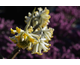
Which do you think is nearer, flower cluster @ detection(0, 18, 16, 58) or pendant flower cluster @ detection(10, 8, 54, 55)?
pendant flower cluster @ detection(10, 8, 54, 55)

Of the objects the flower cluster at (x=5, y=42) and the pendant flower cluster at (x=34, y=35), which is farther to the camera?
the flower cluster at (x=5, y=42)

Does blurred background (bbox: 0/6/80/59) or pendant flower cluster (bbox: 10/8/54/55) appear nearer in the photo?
pendant flower cluster (bbox: 10/8/54/55)

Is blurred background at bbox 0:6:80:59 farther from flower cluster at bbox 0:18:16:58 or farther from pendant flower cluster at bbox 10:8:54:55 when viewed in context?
pendant flower cluster at bbox 10:8:54:55

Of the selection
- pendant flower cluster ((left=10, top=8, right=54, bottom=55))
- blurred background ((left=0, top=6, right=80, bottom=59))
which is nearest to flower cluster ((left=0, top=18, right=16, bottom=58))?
blurred background ((left=0, top=6, right=80, bottom=59))

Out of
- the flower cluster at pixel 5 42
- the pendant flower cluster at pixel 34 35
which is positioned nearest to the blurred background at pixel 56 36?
the flower cluster at pixel 5 42

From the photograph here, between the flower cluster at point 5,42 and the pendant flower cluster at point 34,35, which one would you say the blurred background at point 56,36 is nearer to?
the flower cluster at point 5,42

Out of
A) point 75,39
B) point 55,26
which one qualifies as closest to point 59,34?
point 55,26

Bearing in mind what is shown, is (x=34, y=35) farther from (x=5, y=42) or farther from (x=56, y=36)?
(x=56, y=36)

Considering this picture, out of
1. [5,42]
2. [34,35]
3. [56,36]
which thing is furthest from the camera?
[56,36]

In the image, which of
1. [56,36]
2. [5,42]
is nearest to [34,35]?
[5,42]
